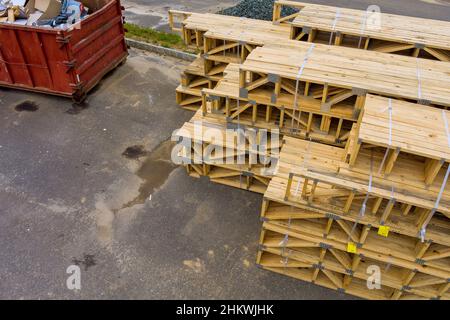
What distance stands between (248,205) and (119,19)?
28.3 ft

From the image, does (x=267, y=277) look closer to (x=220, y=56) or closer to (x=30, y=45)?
(x=220, y=56)

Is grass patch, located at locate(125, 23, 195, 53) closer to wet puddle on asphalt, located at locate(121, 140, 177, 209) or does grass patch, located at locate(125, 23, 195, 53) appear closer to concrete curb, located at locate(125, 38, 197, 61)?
concrete curb, located at locate(125, 38, 197, 61)

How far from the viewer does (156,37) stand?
15.2m

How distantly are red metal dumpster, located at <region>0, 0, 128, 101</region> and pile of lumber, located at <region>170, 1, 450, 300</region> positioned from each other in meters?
3.69

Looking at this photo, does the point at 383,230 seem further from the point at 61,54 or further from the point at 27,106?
the point at 27,106

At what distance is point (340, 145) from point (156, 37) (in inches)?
415

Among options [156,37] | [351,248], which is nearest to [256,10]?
[156,37]

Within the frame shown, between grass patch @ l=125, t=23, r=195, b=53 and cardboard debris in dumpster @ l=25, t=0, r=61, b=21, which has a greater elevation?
cardboard debris in dumpster @ l=25, t=0, r=61, b=21

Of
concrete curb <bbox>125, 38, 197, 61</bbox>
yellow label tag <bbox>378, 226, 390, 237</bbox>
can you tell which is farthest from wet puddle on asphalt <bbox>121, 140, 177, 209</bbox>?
yellow label tag <bbox>378, 226, 390, 237</bbox>

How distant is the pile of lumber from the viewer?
580cm

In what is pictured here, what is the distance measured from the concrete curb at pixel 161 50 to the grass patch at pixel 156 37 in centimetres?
35

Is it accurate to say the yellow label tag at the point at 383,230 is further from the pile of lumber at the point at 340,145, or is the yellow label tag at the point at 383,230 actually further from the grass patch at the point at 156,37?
the grass patch at the point at 156,37

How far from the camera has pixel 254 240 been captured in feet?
25.4

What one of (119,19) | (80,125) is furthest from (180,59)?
(80,125)
